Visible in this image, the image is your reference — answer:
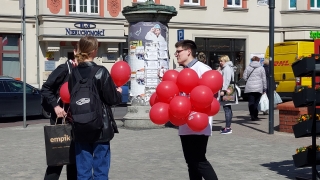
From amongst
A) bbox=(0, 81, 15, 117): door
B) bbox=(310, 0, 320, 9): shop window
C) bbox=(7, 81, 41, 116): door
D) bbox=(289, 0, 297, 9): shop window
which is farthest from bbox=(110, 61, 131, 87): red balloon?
bbox=(310, 0, 320, 9): shop window

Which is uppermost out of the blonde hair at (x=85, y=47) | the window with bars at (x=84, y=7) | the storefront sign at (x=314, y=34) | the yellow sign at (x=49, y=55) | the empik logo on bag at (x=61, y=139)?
the window with bars at (x=84, y=7)

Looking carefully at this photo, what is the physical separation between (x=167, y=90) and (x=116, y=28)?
81.5 ft

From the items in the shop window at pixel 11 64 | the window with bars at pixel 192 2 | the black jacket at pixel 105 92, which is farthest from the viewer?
the window with bars at pixel 192 2

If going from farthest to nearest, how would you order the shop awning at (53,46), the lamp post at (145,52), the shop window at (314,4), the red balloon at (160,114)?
the shop window at (314,4) → the shop awning at (53,46) → the lamp post at (145,52) → the red balloon at (160,114)

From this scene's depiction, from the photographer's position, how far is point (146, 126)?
15008mm

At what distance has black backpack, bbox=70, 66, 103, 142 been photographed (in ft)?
19.3

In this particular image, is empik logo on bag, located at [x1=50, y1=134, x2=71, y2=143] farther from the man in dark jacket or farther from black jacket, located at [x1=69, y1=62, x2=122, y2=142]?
black jacket, located at [x1=69, y1=62, x2=122, y2=142]

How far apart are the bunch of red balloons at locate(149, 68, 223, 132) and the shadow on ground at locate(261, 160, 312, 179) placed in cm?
A: 251

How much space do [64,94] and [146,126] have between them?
28.5ft

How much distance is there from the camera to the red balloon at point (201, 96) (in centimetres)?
612

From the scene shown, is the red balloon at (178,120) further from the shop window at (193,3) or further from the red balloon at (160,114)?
the shop window at (193,3)

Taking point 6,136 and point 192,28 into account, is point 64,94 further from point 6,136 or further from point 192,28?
point 192,28

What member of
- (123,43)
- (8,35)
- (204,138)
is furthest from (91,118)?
(123,43)

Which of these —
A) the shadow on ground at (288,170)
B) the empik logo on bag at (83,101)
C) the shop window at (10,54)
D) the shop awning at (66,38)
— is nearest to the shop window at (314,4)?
the shop awning at (66,38)
